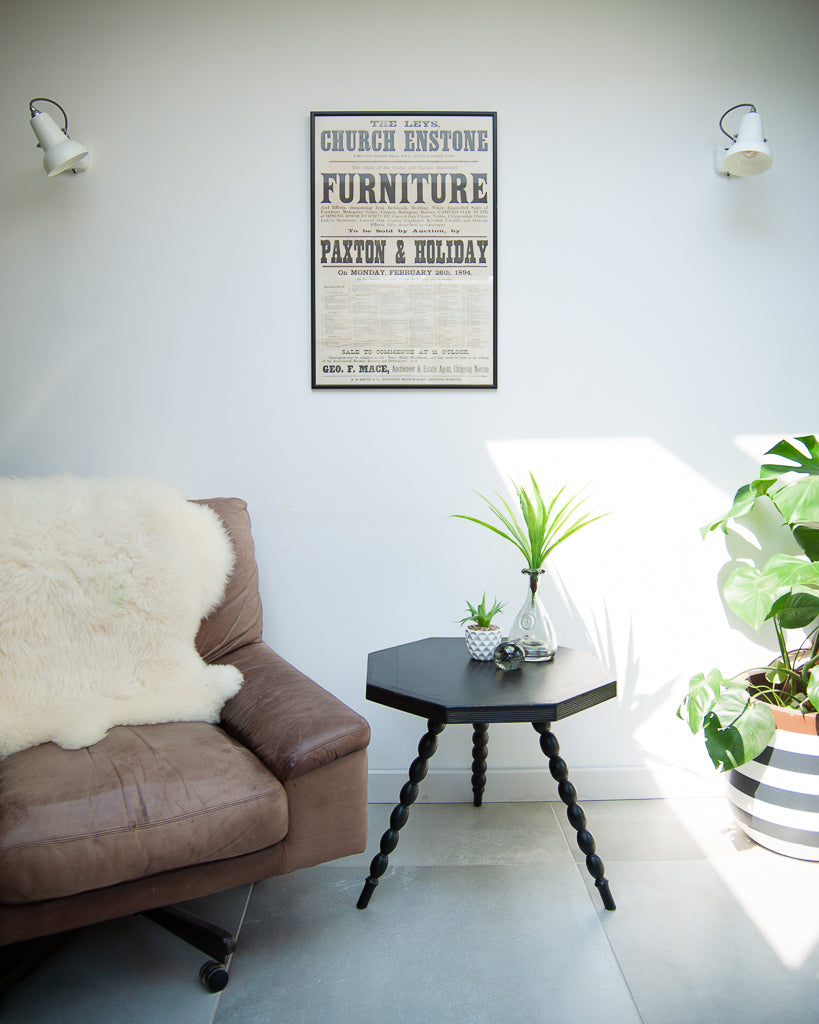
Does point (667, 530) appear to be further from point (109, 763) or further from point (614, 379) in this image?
point (109, 763)

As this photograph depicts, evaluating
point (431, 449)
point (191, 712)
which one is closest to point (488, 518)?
point (431, 449)

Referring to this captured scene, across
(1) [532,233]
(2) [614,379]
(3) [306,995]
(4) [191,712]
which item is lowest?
(3) [306,995]

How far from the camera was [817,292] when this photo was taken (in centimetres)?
227

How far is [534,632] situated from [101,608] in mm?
1115

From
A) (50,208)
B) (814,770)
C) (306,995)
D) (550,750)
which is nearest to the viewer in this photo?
(306,995)

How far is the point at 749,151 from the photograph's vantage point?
2.02 meters

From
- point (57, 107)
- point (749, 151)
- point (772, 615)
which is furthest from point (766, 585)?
point (57, 107)

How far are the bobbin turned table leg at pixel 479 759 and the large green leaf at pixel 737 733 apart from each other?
64 centimetres

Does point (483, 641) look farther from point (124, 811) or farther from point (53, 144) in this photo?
point (53, 144)

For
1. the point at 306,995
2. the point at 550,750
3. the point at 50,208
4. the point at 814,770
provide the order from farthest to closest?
the point at 50,208 → the point at 814,770 → the point at 550,750 → the point at 306,995

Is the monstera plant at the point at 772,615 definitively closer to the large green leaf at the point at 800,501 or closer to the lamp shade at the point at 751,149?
the large green leaf at the point at 800,501

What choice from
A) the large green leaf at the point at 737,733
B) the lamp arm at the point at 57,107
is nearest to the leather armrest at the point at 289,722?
the large green leaf at the point at 737,733

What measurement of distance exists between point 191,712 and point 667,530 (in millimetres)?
1533

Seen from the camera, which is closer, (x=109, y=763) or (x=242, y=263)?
(x=109, y=763)
